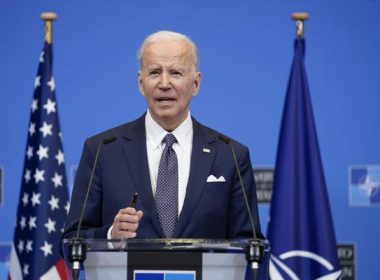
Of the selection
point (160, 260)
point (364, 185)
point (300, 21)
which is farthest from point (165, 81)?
point (364, 185)

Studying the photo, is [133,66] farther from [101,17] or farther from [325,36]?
[325,36]

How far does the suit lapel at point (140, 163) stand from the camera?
114 inches

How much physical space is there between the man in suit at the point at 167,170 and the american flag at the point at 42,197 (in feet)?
5.98

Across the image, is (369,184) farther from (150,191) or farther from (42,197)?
(150,191)

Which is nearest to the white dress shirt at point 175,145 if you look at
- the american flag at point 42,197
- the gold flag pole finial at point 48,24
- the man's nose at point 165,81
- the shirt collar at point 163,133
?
the shirt collar at point 163,133

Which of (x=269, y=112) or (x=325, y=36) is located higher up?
(x=325, y=36)

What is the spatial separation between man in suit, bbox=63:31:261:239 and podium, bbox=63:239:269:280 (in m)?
0.46

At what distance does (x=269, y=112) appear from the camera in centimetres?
512

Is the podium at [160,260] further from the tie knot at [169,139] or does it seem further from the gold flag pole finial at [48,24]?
the gold flag pole finial at [48,24]

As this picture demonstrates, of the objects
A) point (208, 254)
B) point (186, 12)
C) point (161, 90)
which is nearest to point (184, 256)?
point (208, 254)

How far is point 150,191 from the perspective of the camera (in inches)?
115

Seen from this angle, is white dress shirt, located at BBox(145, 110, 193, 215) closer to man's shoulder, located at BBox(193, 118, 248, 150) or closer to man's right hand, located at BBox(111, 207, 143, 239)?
man's shoulder, located at BBox(193, 118, 248, 150)

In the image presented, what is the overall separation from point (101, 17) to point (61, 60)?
1.20ft

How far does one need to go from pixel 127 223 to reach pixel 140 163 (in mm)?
565
